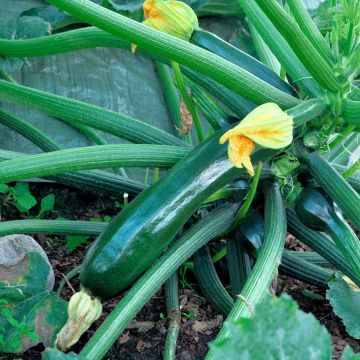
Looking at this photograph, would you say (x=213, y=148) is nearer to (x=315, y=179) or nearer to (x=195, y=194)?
(x=195, y=194)

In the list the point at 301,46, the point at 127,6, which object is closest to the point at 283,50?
the point at 301,46

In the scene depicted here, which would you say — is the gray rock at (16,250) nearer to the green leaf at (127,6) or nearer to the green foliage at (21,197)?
the green foliage at (21,197)

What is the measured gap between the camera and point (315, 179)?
190cm

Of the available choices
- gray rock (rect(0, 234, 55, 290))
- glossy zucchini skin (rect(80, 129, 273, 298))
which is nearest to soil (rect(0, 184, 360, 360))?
gray rock (rect(0, 234, 55, 290))

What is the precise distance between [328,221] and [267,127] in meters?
0.47

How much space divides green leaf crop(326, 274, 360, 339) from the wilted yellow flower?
2.56 ft

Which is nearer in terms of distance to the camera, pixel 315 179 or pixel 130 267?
pixel 130 267

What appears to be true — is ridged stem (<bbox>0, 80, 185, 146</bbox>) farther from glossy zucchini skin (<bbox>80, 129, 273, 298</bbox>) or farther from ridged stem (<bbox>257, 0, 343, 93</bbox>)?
ridged stem (<bbox>257, 0, 343, 93</bbox>)

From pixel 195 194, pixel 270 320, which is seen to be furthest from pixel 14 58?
pixel 270 320

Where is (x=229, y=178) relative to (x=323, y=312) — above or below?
above

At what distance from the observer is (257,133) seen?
1.48 metres

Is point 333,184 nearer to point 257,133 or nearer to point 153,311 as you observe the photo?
point 257,133

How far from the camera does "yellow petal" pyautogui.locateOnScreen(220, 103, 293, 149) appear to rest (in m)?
1.46

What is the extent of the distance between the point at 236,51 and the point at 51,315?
85cm
